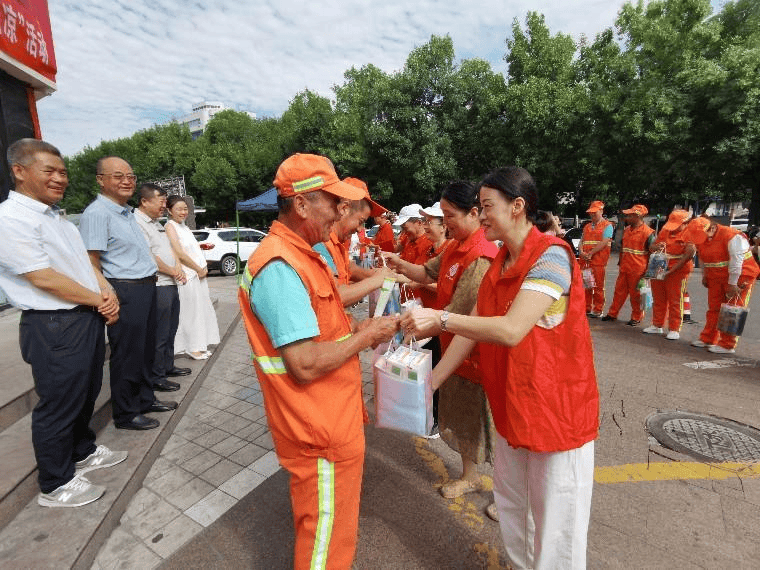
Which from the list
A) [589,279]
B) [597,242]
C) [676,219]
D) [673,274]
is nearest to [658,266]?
[673,274]

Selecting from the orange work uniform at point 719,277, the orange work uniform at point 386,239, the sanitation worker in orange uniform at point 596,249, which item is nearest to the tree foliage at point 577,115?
the sanitation worker in orange uniform at point 596,249

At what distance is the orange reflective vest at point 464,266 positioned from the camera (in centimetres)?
257

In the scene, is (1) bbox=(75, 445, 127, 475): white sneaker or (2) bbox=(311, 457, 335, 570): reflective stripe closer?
(2) bbox=(311, 457, 335, 570): reflective stripe

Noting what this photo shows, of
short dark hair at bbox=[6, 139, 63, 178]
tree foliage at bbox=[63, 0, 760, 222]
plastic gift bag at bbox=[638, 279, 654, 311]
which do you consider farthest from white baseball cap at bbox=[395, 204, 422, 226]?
tree foliage at bbox=[63, 0, 760, 222]

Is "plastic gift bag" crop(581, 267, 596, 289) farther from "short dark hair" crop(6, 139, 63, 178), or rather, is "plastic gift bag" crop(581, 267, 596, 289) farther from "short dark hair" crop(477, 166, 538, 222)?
"short dark hair" crop(6, 139, 63, 178)

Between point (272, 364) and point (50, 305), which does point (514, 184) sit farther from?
point (50, 305)

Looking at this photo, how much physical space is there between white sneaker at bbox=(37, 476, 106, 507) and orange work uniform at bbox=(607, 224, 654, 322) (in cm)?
801

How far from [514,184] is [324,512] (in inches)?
62.8

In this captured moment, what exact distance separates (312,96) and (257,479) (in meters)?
26.6

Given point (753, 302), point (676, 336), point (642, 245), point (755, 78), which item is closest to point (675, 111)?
point (755, 78)

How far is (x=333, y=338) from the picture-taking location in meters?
1.63

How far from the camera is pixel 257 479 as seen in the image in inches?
123

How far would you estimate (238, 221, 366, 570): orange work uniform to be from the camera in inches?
59.8

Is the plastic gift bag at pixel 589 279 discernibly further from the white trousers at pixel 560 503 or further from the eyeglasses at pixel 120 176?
the eyeglasses at pixel 120 176
